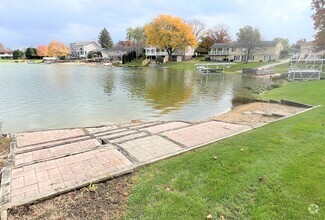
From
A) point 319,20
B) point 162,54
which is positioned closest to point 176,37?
point 162,54

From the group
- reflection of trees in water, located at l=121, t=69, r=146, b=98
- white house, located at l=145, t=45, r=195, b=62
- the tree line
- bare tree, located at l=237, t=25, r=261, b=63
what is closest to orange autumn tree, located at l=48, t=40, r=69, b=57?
the tree line

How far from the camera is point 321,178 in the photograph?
3.75 meters

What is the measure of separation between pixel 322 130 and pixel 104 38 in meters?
112

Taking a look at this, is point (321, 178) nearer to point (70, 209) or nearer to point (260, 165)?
point (260, 165)

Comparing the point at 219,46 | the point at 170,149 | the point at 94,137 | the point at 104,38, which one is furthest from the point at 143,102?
the point at 104,38

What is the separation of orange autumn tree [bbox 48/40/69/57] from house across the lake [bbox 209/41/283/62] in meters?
66.3

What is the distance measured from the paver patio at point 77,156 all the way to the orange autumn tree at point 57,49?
10418 cm

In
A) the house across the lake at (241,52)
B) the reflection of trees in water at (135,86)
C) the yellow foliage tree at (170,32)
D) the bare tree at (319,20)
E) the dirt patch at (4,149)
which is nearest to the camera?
the dirt patch at (4,149)

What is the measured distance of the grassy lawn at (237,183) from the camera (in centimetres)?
316

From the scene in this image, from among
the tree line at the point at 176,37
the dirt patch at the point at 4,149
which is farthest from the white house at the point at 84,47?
the dirt patch at the point at 4,149

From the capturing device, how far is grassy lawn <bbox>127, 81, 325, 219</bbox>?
10.4ft

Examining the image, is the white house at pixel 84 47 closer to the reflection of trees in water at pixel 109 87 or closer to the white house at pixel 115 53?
the white house at pixel 115 53

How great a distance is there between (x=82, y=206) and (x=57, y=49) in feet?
359

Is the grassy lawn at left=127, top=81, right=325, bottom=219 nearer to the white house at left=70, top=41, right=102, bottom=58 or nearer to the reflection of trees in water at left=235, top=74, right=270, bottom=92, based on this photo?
the reflection of trees in water at left=235, top=74, right=270, bottom=92
